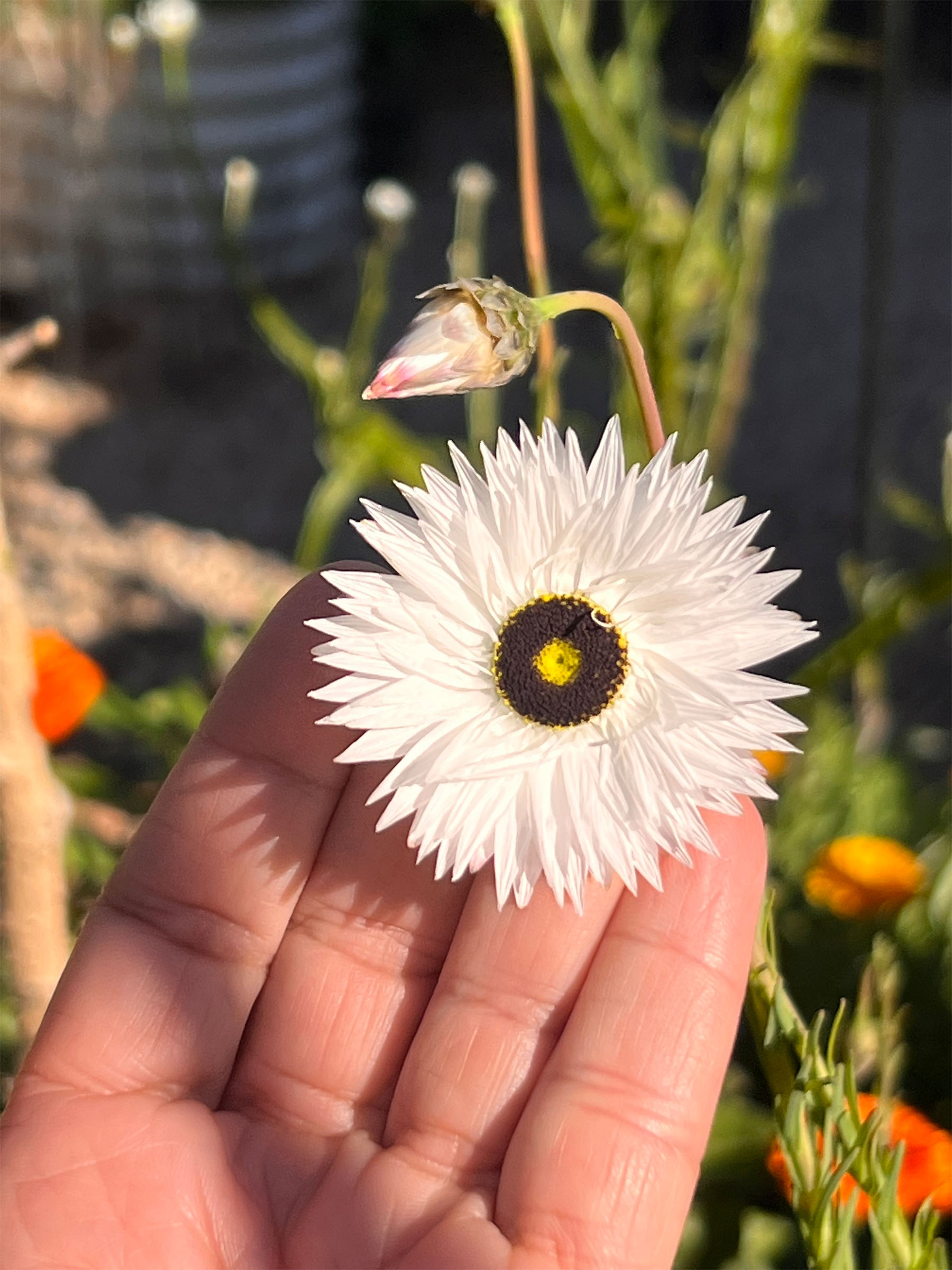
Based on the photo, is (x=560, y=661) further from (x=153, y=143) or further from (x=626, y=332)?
(x=153, y=143)

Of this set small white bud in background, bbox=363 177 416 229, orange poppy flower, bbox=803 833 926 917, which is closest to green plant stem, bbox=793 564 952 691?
orange poppy flower, bbox=803 833 926 917

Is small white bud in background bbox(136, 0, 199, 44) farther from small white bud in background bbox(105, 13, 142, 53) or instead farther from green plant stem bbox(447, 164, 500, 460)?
green plant stem bbox(447, 164, 500, 460)

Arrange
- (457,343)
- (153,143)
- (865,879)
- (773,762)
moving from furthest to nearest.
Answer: (153,143)
(773,762)
(865,879)
(457,343)

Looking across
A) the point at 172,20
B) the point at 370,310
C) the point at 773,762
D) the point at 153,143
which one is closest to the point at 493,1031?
the point at 773,762

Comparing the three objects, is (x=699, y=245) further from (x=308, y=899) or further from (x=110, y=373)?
(x=110, y=373)

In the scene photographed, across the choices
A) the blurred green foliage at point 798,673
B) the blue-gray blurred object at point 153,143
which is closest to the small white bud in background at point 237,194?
the blurred green foliage at point 798,673

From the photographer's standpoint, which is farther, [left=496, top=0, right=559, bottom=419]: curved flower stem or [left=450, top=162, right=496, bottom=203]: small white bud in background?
[left=450, top=162, right=496, bottom=203]: small white bud in background

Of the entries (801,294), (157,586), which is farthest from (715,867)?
(801,294)

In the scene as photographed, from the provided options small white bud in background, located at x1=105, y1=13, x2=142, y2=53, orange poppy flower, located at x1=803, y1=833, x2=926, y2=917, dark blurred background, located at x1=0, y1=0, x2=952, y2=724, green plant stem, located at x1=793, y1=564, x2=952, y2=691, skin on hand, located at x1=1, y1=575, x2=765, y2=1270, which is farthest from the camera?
dark blurred background, located at x1=0, y1=0, x2=952, y2=724

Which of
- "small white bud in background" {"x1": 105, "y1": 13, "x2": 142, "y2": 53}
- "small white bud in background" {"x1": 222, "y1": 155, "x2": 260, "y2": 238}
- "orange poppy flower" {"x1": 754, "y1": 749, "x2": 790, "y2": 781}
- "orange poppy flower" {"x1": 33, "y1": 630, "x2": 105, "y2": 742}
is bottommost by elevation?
"orange poppy flower" {"x1": 33, "y1": 630, "x2": 105, "y2": 742}
